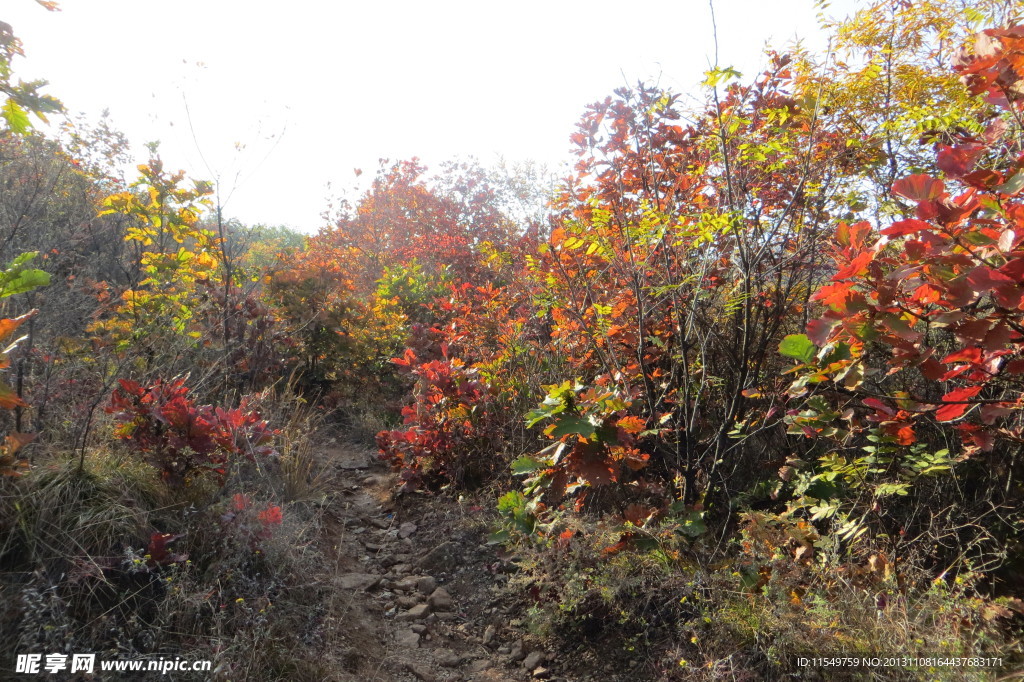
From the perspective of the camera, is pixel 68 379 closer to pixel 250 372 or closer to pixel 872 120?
pixel 250 372

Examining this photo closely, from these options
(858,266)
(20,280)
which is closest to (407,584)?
(20,280)

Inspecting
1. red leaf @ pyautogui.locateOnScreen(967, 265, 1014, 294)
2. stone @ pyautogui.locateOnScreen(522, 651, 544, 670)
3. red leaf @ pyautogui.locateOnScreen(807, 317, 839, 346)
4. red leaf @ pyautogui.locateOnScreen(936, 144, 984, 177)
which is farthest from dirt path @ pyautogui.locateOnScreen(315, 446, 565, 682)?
red leaf @ pyautogui.locateOnScreen(936, 144, 984, 177)

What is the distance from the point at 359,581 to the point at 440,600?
0.50m

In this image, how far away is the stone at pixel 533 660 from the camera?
2818mm

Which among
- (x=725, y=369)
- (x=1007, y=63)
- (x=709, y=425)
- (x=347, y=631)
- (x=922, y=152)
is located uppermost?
(x=922, y=152)

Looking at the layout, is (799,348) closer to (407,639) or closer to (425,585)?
(407,639)

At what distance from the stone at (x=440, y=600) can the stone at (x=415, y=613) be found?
0.18 ft

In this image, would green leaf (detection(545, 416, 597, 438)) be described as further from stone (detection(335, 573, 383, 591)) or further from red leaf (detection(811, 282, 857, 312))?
stone (detection(335, 573, 383, 591))

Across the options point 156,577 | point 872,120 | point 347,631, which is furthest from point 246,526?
point 872,120

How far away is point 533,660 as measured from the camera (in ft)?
9.31

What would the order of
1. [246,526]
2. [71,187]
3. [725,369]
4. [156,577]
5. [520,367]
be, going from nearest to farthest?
[156,577] < [246,526] < [725,369] < [520,367] < [71,187]

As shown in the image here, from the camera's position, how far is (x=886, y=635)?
211 cm

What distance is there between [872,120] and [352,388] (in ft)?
18.5

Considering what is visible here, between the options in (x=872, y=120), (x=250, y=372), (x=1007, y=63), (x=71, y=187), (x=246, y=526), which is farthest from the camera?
Result: (x=71, y=187)
